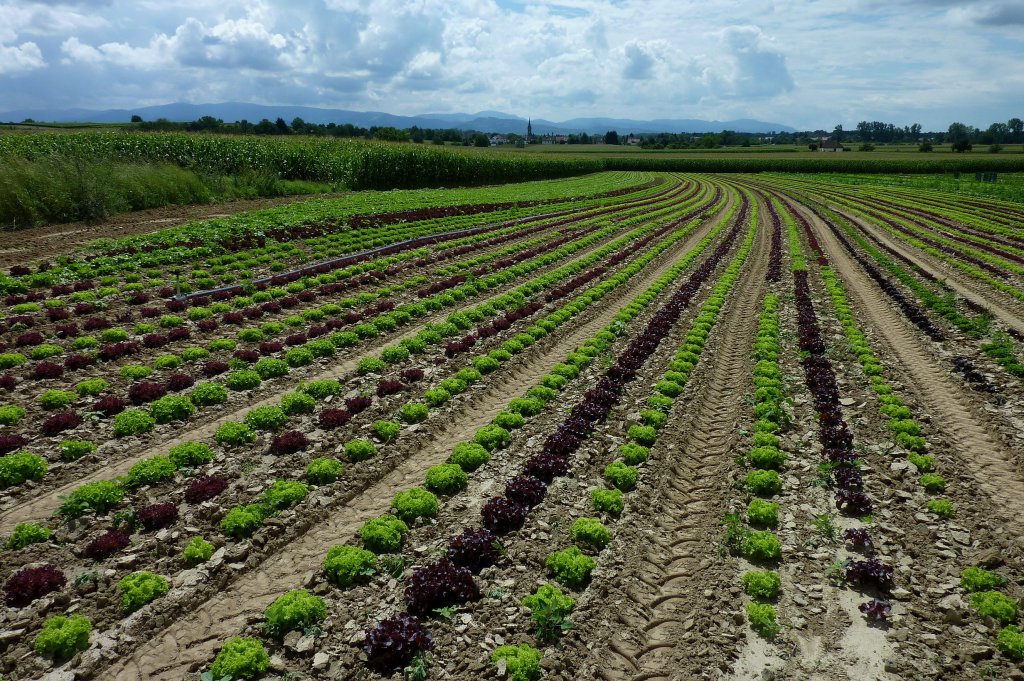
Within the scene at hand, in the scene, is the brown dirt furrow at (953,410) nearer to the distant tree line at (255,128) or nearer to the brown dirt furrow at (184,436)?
the brown dirt furrow at (184,436)

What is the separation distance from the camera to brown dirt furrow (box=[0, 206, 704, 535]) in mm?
8766

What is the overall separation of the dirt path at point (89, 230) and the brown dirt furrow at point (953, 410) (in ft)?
94.4

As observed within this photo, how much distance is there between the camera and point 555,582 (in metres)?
8.05

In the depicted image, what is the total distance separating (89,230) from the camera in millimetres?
26297

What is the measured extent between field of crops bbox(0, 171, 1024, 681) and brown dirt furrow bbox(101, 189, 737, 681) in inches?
1.6

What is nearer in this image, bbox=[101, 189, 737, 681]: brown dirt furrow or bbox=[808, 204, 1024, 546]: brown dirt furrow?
bbox=[101, 189, 737, 681]: brown dirt furrow

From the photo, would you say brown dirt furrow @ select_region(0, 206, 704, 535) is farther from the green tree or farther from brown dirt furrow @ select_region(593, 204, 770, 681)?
the green tree

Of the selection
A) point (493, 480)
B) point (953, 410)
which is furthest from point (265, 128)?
point (953, 410)

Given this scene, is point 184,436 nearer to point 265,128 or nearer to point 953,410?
point 953,410

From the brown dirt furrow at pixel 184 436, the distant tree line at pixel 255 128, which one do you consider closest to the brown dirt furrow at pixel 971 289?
the brown dirt furrow at pixel 184 436

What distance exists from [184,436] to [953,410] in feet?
55.3

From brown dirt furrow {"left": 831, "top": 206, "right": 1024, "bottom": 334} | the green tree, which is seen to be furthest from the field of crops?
the green tree

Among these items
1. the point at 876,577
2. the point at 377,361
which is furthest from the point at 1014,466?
the point at 377,361

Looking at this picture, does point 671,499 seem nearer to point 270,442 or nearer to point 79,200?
point 270,442
